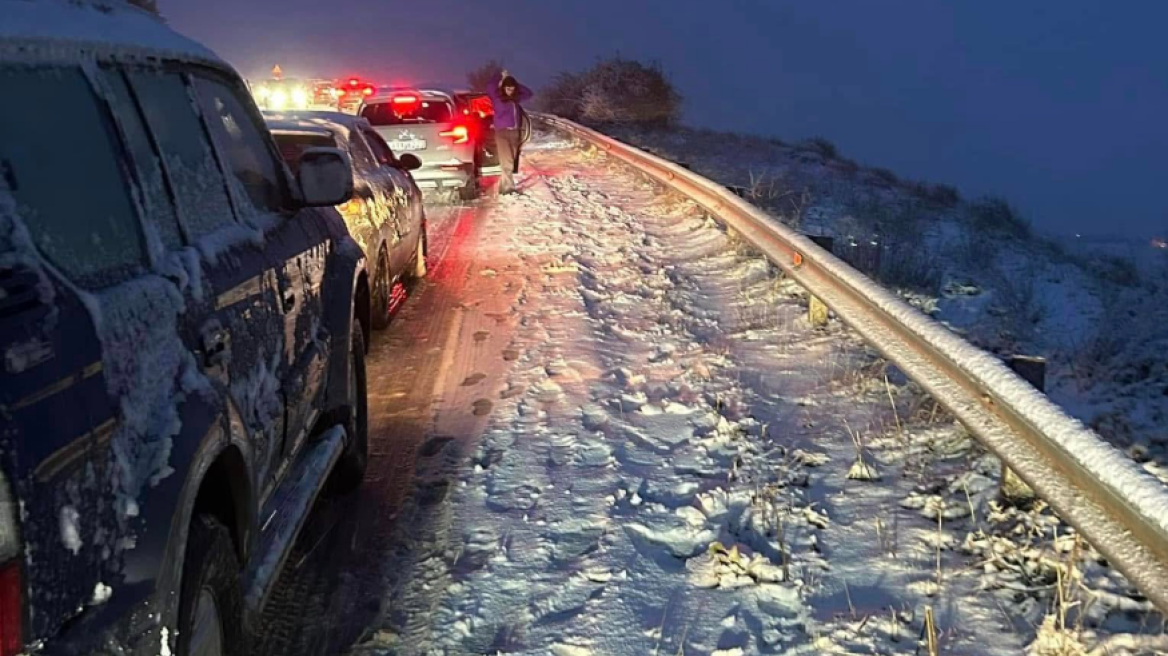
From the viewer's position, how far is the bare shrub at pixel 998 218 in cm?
1565

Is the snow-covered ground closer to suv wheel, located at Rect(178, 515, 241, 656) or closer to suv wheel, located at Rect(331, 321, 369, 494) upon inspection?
suv wheel, located at Rect(331, 321, 369, 494)

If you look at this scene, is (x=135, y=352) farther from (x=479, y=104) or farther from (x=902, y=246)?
(x=479, y=104)

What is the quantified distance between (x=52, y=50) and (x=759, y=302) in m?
6.45

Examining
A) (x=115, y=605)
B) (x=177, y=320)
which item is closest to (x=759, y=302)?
(x=177, y=320)

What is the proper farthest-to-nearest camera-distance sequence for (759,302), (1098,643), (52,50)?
(759,302)
(1098,643)
(52,50)

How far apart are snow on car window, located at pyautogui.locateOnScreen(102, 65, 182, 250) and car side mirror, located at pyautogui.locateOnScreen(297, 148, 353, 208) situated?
1.32 meters

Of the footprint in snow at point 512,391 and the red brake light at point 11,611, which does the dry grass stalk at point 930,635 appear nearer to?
the red brake light at point 11,611

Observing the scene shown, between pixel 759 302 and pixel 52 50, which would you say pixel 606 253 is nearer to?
pixel 759 302

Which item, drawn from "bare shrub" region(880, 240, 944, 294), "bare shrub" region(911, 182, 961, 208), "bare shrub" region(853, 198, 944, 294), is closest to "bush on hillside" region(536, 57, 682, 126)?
"bare shrub" region(911, 182, 961, 208)

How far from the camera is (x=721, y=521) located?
461 centimetres

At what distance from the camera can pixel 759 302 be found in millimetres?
8523

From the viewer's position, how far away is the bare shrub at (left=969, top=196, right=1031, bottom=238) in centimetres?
1565

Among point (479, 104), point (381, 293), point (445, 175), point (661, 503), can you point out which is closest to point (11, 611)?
point (661, 503)

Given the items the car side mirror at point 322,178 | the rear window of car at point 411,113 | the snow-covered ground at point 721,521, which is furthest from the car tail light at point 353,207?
the rear window of car at point 411,113
